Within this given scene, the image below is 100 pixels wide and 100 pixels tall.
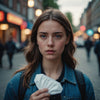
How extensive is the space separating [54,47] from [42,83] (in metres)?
0.39

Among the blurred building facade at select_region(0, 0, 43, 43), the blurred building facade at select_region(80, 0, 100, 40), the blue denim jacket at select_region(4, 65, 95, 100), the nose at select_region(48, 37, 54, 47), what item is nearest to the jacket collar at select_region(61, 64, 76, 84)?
the blue denim jacket at select_region(4, 65, 95, 100)

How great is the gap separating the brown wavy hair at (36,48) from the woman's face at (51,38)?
6cm

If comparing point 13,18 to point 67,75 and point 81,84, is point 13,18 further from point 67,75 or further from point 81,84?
point 81,84

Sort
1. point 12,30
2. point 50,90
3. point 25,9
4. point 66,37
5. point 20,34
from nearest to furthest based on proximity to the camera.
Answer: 1. point 50,90
2. point 66,37
3. point 12,30
4. point 20,34
5. point 25,9

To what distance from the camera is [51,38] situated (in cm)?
155

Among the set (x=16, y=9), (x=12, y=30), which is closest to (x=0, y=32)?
(x=12, y=30)

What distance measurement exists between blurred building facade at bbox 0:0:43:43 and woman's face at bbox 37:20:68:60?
1242cm

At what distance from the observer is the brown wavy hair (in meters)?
1.60

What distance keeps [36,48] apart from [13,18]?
1875 centimetres

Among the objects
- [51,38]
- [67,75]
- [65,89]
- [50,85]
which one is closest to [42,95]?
[50,85]

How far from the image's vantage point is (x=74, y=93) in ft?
5.00

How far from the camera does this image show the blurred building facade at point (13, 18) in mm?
16744

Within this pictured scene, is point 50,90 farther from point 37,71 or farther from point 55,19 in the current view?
point 55,19

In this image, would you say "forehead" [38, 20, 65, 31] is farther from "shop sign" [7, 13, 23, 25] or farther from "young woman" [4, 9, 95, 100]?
"shop sign" [7, 13, 23, 25]
